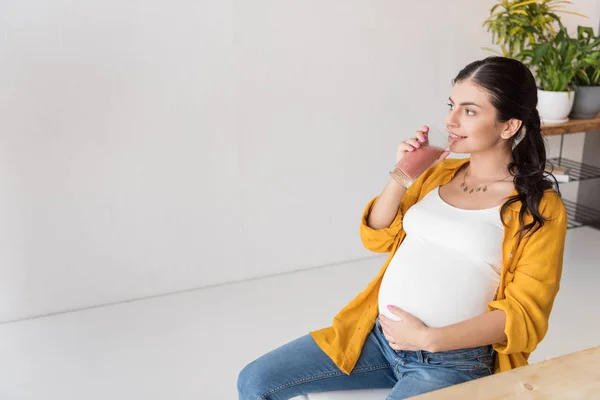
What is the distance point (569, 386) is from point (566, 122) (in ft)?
7.48

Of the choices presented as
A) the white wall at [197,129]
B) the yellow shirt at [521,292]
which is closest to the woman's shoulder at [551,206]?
the yellow shirt at [521,292]

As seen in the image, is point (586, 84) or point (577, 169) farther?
point (577, 169)

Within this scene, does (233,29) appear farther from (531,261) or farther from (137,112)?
(531,261)

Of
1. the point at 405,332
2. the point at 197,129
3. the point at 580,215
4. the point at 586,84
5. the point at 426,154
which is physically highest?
the point at 426,154

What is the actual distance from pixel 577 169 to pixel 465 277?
2.61 metres

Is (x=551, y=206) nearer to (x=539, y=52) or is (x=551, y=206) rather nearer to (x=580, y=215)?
(x=539, y=52)

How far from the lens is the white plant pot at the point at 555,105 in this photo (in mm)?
3074

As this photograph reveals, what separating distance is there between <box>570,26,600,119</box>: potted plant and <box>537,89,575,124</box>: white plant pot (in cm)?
8

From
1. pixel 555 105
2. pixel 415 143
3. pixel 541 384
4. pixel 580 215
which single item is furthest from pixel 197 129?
pixel 580 215

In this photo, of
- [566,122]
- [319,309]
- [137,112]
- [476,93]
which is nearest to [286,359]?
[476,93]

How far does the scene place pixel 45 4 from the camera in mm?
2426

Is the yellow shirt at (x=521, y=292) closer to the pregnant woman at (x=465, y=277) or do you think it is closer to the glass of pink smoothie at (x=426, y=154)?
the pregnant woman at (x=465, y=277)

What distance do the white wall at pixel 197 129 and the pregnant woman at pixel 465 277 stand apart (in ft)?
4.52

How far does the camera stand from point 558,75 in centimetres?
310
